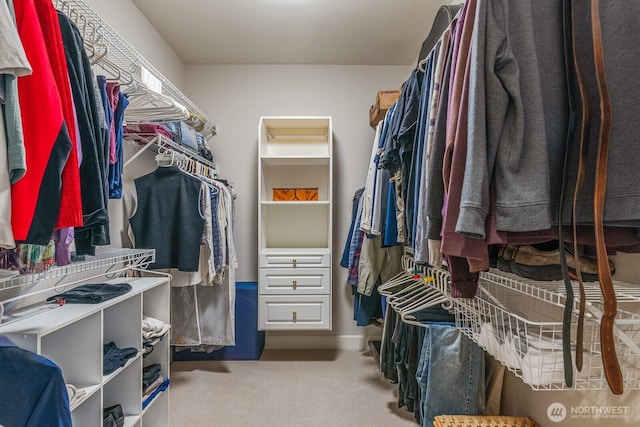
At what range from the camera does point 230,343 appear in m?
2.59

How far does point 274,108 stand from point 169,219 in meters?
1.50

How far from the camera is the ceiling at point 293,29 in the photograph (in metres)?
2.34

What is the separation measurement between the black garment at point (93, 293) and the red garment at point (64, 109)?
0.63 metres

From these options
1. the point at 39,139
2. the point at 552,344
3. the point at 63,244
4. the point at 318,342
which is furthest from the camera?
the point at 318,342

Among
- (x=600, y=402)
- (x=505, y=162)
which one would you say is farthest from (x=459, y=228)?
(x=600, y=402)

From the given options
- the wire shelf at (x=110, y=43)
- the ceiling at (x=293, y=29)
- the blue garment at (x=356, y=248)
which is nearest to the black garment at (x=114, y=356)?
the wire shelf at (x=110, y=43)

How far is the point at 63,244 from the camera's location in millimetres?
1132

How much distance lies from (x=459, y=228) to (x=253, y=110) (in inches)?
111

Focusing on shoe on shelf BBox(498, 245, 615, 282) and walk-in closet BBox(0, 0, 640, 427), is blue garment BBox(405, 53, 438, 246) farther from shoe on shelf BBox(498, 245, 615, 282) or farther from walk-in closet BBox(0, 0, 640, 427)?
shoe on shelf BBox(498, 245, 615, 282)

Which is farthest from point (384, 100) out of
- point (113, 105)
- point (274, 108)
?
point (113, 105)

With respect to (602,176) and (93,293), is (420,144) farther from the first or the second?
(93,293)

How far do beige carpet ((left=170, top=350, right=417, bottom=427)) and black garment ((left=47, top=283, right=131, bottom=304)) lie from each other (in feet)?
3.22

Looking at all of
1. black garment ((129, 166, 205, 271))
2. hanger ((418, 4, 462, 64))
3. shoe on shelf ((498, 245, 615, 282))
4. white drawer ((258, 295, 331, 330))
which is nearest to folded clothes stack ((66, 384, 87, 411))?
black garment ((129, 166, 205, 271))

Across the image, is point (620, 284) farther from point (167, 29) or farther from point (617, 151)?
point (167, 29)
